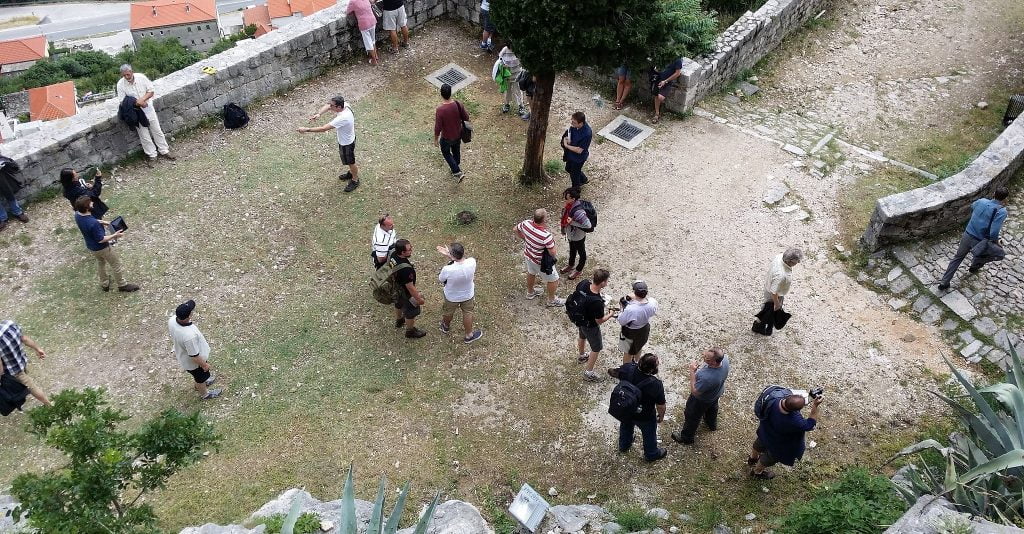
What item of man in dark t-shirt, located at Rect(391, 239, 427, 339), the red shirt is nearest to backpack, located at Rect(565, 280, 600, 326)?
man in dark t-shirt, located at Rect(391, 239, 427, 339)

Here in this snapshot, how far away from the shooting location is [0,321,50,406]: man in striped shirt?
757 centimetres

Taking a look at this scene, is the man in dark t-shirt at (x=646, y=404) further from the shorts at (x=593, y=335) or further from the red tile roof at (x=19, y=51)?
the red tile roof at (x=19, y=51)

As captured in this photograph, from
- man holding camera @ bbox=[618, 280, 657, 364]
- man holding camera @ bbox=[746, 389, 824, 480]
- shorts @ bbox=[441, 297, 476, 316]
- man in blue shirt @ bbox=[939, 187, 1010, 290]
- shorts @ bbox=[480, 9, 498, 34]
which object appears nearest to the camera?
man holding camera @ bbox=[746, 389, 824, 480]

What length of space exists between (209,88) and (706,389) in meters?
8.81

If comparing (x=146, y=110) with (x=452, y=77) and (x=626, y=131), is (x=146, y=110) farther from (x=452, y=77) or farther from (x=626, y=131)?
(x=626, y=131)

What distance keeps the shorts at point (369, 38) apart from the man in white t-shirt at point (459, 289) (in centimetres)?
589

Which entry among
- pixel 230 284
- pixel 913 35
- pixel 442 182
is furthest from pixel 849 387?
pixel 913 35

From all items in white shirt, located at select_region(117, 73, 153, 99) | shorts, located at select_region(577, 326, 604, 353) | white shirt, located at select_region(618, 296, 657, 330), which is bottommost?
shorts, located at select_region(577, 326, 604, 353)

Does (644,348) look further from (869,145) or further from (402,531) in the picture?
(869,145)

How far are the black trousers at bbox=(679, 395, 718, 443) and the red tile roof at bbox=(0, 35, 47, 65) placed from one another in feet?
243

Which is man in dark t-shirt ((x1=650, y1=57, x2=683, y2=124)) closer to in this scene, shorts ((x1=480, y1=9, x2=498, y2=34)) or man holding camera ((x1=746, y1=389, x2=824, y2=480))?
shorts ((x1=480, y1=9, x2=498, y2=34))

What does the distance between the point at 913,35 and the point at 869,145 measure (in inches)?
150

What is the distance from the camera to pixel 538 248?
8.66m

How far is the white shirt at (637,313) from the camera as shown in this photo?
7691 mm
